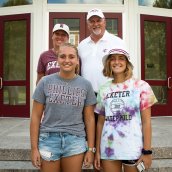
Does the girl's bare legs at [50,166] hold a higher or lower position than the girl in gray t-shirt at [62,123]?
lower

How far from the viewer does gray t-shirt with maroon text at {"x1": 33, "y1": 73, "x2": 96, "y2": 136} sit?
249 centimetres

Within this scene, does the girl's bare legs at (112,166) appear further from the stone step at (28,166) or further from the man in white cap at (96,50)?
the stone step at (28,166)

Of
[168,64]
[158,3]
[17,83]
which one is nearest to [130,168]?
[17,83]

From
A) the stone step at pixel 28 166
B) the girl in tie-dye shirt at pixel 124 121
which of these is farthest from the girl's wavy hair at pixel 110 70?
the stone step at pixel 28 166

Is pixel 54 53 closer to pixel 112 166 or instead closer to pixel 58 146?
pixel 58 146

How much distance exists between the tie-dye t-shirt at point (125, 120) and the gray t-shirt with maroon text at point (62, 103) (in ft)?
0.67

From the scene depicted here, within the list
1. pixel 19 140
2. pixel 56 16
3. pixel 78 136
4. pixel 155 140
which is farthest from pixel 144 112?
pixel 56 16

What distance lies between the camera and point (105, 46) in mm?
2932

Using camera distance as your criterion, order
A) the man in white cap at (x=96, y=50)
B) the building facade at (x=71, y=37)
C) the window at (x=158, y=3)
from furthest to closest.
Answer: the window at (x=158, y=3) < the building facade at (x=71, y=37) < the man in white cap at (x=96, y=50)

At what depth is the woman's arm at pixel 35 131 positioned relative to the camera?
2.48 m

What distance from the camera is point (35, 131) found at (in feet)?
8.21

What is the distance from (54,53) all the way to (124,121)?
104 cm

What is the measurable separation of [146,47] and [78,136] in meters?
4.90

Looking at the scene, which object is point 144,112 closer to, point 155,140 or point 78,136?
point 78,136
